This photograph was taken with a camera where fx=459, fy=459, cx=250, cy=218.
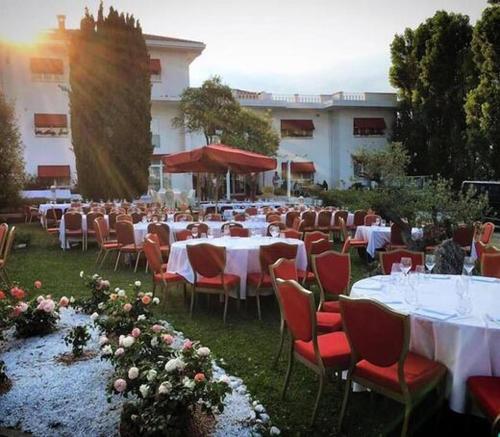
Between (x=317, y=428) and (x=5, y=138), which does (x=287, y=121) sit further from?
(x=317, y=428)

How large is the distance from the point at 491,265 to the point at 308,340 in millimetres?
2904

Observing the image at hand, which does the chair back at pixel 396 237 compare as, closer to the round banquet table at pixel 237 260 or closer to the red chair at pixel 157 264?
the round banquet table at pixel 237 260

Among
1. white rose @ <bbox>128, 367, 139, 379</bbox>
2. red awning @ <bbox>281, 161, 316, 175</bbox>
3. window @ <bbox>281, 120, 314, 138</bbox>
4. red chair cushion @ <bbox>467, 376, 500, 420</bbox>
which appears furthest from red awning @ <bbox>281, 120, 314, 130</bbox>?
white rose @ <bbox>128, 367, 139, 379</bbox>

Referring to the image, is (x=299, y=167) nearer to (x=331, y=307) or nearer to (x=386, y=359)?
(x=331, y=307)

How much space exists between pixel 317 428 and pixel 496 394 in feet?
3.98

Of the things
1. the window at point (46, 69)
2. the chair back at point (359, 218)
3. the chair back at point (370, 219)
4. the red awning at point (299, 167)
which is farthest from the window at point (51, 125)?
the chair back at point (370, 219)

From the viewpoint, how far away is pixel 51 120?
2497 centimetres

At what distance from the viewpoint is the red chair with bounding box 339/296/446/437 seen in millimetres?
2871

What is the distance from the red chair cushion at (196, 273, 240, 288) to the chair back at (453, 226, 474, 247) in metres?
4.53

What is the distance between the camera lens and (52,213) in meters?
13.1

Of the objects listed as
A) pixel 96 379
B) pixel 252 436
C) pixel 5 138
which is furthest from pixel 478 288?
pixel 5 138

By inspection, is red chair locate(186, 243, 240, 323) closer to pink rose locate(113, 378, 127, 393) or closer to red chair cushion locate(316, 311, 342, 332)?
red chair cushion locate(316, 311, 342, 332)

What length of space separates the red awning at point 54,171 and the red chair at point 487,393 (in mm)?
24995

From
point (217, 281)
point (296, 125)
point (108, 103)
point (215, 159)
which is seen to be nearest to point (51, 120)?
point (108, 103)
